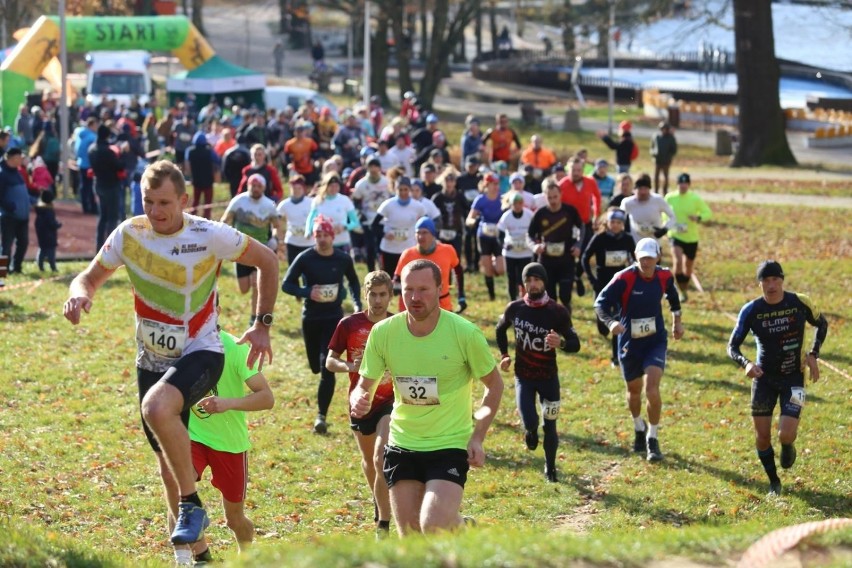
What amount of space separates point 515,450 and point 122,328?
23.8 ft

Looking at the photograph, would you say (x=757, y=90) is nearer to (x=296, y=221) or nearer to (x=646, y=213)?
(x=646, y=213)

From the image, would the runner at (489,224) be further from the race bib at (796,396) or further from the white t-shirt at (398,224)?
the race bib at (796,396)

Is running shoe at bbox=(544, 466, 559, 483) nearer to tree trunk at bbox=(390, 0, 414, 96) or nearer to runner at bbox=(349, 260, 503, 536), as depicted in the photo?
runner at bbox=(349, 260, 503, 536)

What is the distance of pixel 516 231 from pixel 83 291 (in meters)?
11.5

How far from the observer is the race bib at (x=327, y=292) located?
1370 cm

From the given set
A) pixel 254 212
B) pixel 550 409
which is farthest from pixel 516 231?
pixel 550 409

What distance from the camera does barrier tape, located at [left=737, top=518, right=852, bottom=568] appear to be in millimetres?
6445

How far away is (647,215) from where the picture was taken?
18.4 m

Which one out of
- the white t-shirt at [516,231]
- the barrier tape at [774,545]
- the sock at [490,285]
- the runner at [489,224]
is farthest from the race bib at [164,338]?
the sock at [490,285]

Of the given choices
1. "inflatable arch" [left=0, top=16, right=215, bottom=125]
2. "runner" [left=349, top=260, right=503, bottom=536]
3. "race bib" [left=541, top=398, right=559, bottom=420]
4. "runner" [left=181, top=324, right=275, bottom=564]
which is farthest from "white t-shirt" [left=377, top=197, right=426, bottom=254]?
"inflatable arch" [left=0, top=16, right=215, bottom=125]

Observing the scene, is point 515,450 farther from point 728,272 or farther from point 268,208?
point 728,272

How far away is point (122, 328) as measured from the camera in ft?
60.6

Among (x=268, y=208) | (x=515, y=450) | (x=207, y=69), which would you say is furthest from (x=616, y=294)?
(x=207, y=69)

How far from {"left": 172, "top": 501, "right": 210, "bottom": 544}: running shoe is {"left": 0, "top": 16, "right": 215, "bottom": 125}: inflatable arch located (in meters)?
30.1
